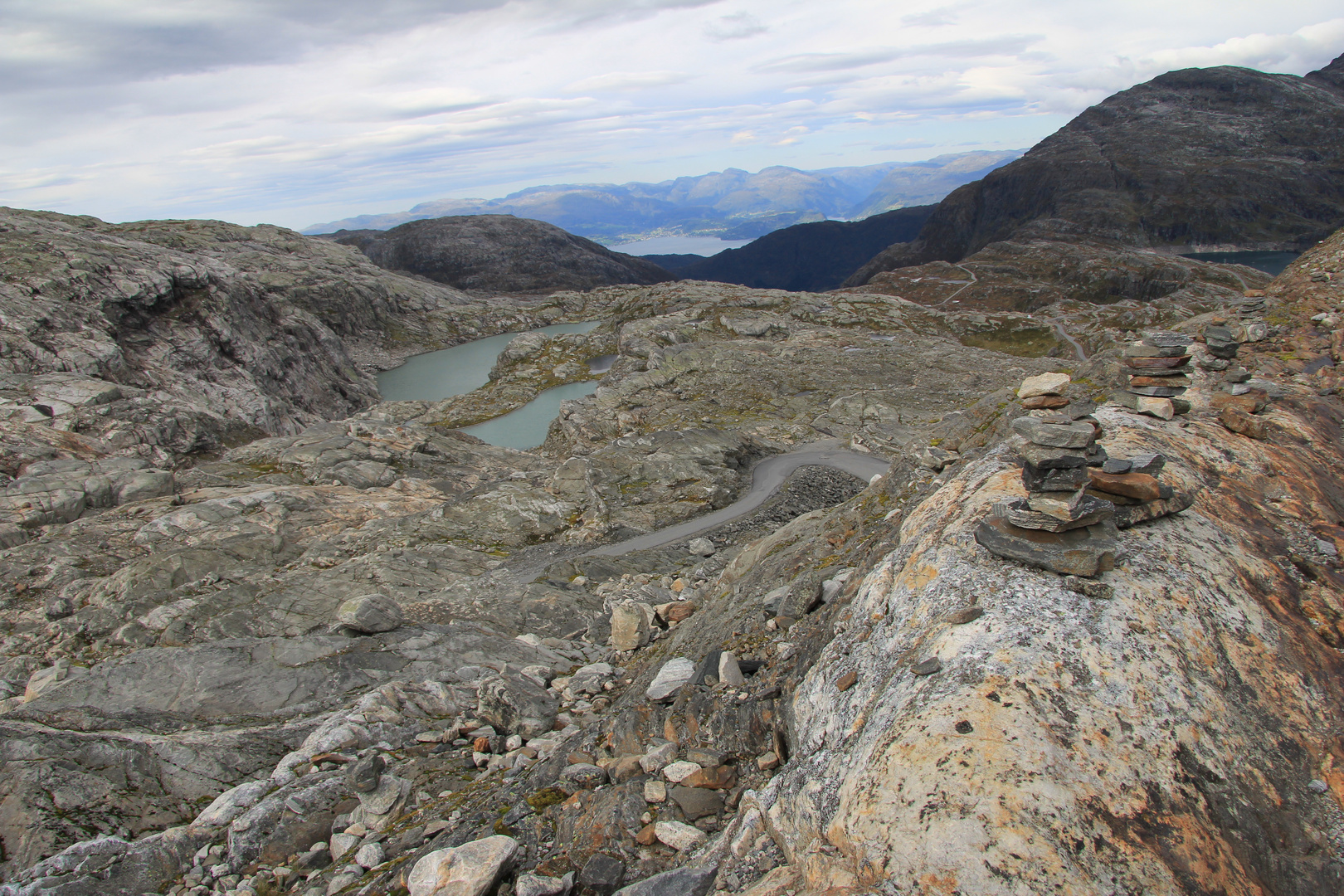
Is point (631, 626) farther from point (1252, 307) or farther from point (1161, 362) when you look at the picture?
point (1252, 307)

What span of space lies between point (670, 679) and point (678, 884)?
653 cm

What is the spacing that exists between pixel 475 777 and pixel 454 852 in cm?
572

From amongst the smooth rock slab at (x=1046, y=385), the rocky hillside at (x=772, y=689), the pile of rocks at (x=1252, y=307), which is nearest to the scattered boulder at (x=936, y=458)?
the rocky hillside at (x=772, y=689)

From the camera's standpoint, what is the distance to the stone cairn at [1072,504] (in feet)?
36.6

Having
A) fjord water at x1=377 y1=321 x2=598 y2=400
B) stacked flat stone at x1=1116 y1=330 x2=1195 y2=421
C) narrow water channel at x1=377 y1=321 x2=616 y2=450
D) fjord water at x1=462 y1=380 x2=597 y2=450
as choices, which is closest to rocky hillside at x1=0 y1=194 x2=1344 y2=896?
stacked flat stone at x1=1116 y1=330 x2=1195 y2=421

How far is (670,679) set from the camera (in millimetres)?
16203

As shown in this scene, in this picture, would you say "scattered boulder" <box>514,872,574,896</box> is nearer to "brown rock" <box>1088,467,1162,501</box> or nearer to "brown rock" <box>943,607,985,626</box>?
"brown rock" <box>943,607,985,626</box>

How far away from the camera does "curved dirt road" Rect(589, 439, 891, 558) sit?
4500cm

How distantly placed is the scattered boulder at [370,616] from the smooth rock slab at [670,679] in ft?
51.6

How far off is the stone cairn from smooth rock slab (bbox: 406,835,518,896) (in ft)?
34.0

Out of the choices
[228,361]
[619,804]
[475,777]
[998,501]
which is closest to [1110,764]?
[998,501]

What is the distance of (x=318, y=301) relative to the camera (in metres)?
192

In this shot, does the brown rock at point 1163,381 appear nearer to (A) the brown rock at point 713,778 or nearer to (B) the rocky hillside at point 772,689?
(B) the rocky hillside at point 772,689

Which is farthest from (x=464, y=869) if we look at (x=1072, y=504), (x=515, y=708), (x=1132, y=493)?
(x=1132, y=493)
